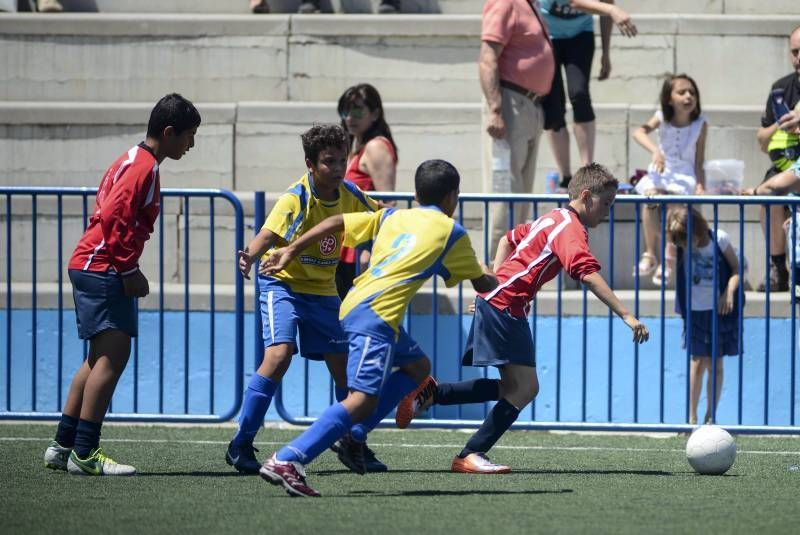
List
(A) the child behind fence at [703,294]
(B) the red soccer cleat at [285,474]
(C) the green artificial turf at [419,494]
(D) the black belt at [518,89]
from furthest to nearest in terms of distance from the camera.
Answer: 1. (D) the black belt at [518,89]
2. (A) the child behind fence at [703,294]
3. (B) the red soccer cleat at [285,474]
4. (C) the green artificial turf at [419,494]

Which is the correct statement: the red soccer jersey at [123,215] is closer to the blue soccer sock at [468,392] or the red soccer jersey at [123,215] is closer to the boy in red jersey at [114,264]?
the boy in red jersey at [114,264]

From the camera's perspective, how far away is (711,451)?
23.2ft

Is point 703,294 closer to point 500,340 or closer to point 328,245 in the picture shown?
point 500,340

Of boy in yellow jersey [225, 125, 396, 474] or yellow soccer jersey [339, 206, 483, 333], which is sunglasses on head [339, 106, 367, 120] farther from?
yellow soccer jersey [339, 206, 483, 333]

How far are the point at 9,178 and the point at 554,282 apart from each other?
5032 millimetres

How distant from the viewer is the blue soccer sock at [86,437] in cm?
682

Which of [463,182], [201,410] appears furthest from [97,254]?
[463,182]

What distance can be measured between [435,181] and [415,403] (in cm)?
120

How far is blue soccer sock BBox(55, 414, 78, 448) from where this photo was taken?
277 inches

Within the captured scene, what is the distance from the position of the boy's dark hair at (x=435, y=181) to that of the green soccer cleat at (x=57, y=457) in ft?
7.17

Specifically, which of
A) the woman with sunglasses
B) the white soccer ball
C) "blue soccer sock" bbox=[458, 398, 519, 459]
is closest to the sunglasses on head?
the woman with sunglasses

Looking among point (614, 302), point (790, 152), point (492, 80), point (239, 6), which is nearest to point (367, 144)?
point (492, 80)

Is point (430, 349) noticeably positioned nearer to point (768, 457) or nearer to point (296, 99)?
point (768, 457)

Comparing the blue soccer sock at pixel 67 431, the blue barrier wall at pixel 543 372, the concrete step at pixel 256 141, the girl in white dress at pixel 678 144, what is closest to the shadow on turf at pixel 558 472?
the blue soccer sock at pixel 67 431
